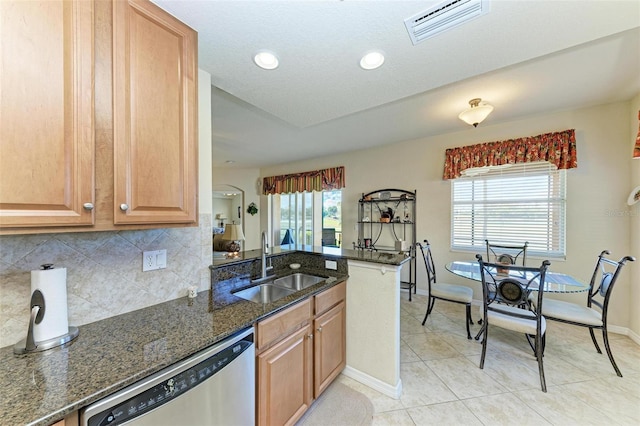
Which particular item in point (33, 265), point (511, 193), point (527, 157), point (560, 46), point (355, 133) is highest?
point (355, 133)

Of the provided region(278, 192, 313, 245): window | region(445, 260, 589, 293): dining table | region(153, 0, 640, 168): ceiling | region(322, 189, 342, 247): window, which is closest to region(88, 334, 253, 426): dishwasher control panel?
region(153, 0, 640, 168): ceiling

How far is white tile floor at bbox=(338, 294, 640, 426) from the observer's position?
1.67 m

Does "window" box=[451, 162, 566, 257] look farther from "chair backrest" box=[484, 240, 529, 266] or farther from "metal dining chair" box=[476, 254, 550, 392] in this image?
"metal dining chair" box=[476, 254, 550, 392]

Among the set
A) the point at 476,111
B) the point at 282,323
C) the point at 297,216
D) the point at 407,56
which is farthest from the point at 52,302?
the point at 297,216

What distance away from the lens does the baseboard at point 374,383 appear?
72.8 inches

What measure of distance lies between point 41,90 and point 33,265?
29.1 inches

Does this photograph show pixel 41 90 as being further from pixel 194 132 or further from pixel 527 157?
pixel 527 157

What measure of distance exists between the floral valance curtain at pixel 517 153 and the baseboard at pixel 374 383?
10.2ft

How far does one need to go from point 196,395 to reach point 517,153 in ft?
14.0

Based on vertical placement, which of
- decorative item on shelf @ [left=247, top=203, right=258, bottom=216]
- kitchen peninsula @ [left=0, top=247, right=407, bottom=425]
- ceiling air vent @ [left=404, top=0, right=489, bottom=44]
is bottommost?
kitchen peninsula @ [left=0, top=247, right=407, bottom=425]

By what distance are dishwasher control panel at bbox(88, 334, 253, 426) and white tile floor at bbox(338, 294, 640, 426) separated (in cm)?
130

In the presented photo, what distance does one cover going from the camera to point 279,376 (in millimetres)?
1391

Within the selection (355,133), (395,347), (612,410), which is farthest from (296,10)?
(612,410)

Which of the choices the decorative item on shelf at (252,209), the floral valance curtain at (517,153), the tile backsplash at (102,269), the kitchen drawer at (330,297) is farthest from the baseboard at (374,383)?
the decorative item on shelf at (252,209)
